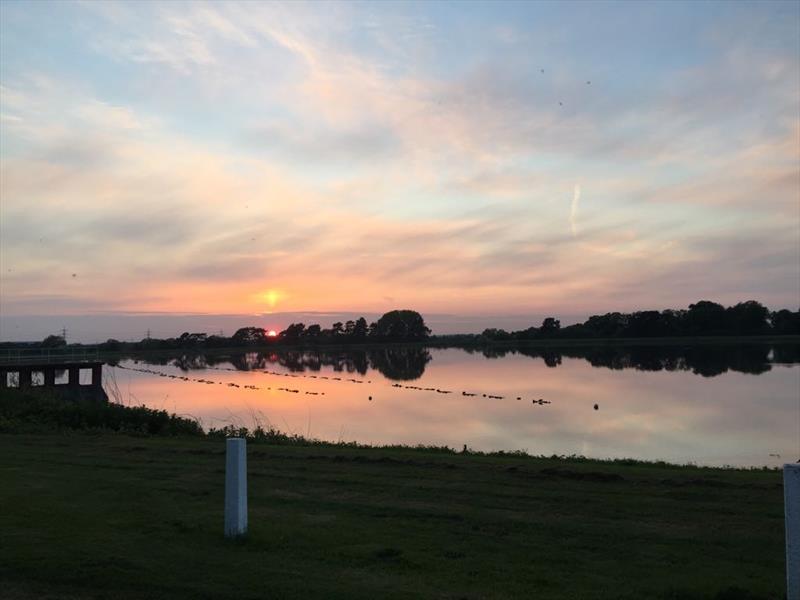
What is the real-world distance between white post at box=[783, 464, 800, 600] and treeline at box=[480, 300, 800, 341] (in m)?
129

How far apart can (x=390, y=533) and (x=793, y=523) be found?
3.54 meters

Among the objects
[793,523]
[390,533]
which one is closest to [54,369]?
[390,533]

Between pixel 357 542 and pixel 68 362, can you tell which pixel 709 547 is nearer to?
pixel 357 542

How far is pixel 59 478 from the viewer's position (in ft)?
30.6

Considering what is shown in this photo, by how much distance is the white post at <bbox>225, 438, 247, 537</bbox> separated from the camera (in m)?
5.96

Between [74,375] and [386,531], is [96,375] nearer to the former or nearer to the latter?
[74,375]

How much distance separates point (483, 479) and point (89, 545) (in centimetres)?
542

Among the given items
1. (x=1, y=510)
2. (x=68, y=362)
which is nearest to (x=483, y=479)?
(x=1, y=510)

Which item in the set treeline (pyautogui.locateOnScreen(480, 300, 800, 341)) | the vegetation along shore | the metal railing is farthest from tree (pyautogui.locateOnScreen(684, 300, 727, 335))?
the vegetation along shore

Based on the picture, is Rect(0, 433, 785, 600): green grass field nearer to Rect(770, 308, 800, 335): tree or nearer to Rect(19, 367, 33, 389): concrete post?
Rect(19, 367, 33, 389): concrete post

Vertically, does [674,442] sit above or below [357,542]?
below

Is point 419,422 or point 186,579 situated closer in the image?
point 186,579

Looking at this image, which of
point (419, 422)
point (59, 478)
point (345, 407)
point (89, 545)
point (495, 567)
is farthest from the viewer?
point (345, 407)

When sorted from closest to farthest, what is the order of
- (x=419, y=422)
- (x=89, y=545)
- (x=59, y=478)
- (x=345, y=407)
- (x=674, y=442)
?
(x=89, y=545)
(x=59, y=478)
(x=674, y=442)
(x=419, y=422)
(x=345, y=407)
